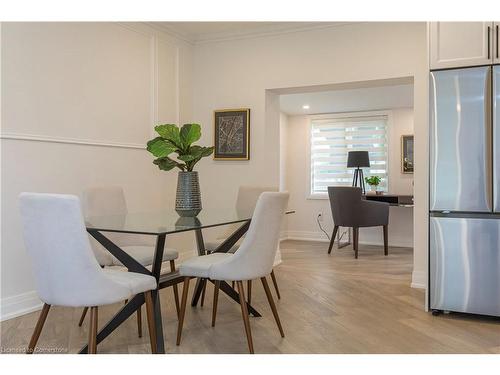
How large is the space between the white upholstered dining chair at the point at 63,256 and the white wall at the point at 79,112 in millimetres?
1357

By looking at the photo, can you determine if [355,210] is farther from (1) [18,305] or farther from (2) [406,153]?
(1) [18,305]

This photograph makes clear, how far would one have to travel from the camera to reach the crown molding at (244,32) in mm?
4644

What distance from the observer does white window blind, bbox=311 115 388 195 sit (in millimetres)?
7336

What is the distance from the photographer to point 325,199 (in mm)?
7586

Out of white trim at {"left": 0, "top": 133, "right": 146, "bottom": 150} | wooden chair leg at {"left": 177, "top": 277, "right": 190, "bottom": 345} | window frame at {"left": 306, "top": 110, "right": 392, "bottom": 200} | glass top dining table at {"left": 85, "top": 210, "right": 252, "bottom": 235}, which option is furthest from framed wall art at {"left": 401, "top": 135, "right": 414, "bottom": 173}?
wooden chair leg at {"left": 177, "top": 277, "right": 190, "bottom": 345}

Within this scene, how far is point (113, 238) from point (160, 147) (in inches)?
31.9

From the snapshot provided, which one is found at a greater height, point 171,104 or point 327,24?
point 327,24

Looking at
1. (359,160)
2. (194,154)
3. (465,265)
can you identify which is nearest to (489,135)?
(465,265)

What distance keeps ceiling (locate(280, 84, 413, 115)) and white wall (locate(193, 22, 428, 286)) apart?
2.99 ft

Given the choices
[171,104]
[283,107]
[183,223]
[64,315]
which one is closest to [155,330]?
[183,223]

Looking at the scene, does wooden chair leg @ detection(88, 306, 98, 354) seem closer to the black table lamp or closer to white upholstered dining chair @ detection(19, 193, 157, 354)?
white upholstered dining chair @ detection(19, 193, 157, 354)

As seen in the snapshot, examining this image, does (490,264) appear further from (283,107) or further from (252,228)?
(283,107)

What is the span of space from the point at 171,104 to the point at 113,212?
1.82 metres

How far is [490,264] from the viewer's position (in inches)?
126
